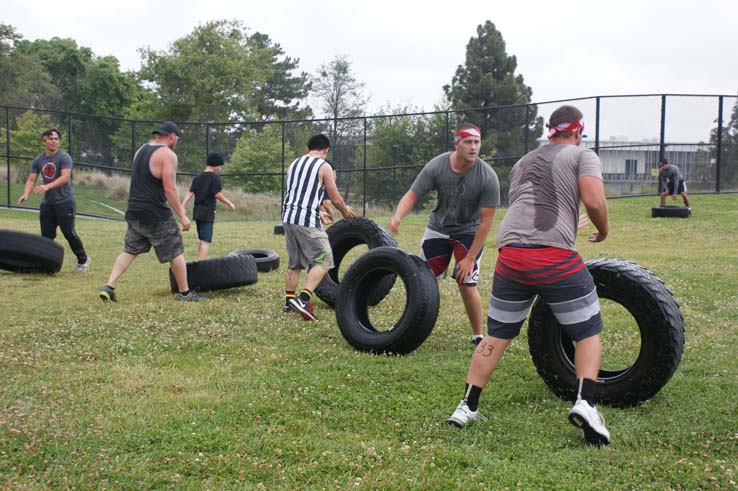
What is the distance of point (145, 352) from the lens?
5930 millimetres

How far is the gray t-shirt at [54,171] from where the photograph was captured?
1027 centimetres

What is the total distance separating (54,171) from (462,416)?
796cm

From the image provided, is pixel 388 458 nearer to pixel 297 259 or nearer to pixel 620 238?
pixel 297 259

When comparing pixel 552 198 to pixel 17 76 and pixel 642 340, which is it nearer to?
pixel 642 340

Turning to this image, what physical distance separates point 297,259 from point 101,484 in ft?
14.5

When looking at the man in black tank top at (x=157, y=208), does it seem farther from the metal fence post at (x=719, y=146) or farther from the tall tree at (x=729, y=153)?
the tall tree at (x=729, y=153)

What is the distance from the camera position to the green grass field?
3666 millimetres

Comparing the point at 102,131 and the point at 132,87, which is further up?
the point at 132,87

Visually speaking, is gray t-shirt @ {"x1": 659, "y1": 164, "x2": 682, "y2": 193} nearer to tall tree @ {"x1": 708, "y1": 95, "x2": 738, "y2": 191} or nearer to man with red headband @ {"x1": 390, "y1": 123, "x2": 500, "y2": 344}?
tall tree @ {"x1": 708, "y1": 95, "x2": 738, "y2": 191}

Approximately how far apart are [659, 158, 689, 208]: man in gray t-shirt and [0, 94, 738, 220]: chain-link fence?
0.49 metres

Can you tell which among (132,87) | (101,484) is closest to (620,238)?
(101,484)

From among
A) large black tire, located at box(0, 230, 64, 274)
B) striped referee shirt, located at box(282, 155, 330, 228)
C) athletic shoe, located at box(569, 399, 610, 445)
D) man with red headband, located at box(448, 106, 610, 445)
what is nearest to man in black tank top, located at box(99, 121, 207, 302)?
striped referee shirt, located at box(282, 155, 330, 228)

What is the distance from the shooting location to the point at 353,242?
8.65 m

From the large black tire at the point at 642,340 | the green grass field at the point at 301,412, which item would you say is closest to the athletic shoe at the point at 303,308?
the green grass field at the point at 301,412
